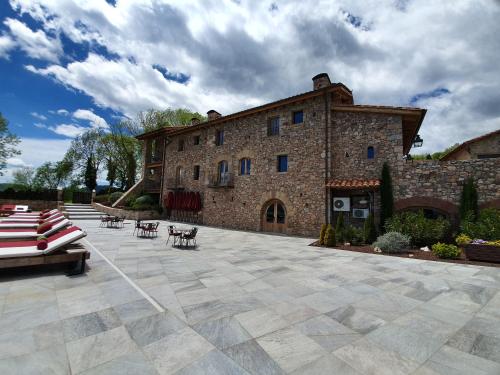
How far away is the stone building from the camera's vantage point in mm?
10812

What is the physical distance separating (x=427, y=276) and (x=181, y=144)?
1974 cm

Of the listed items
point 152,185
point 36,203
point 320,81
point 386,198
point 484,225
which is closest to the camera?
point 484,225

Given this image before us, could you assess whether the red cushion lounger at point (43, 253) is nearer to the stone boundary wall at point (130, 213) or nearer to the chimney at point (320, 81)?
the chimney at point (320, 81)

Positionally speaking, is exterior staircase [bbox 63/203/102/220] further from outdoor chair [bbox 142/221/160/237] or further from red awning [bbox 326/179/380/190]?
red awning [bbox 326/179/380/190]

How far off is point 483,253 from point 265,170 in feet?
33.8

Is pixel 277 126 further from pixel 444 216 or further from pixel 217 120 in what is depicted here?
pixel 444 216

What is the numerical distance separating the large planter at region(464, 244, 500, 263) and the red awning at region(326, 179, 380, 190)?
4.15 m

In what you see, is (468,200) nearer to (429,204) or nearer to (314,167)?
(429,204)

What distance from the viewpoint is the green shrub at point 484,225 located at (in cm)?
835

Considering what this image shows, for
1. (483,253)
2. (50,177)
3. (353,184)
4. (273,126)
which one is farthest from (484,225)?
(50,177)

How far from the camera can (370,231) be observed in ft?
35.0

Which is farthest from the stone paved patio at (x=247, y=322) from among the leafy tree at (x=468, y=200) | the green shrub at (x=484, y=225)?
the leafy tree at (x=468, y=200)

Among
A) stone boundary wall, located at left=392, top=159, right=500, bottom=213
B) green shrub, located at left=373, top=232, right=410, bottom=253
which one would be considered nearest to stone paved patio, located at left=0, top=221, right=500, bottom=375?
green shrub, located at left=373, top=232, right=410, bottom=253

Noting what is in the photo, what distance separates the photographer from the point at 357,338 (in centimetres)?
299
